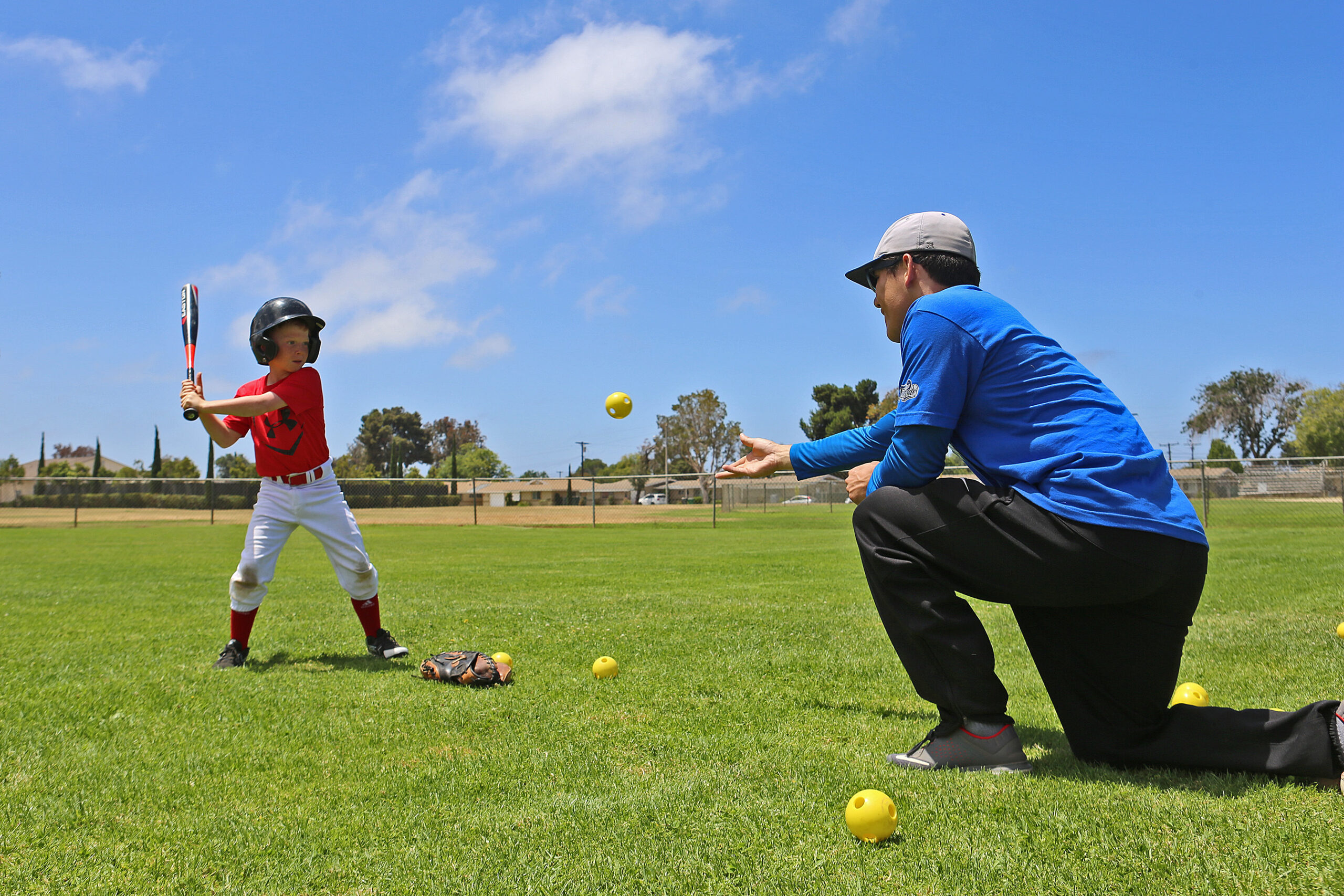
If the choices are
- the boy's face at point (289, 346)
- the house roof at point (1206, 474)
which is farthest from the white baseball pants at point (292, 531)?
the house roof at point (1206, 474)

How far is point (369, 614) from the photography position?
579cm

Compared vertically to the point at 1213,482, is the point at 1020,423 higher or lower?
higher

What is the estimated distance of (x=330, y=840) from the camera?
2.55 m

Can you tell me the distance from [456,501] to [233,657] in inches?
1091

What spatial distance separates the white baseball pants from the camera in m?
5.59

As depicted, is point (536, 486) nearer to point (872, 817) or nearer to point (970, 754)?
point (970, 754)

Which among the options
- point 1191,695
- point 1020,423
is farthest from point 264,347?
point 1191,695

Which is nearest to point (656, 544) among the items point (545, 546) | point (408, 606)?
point (545, 546)

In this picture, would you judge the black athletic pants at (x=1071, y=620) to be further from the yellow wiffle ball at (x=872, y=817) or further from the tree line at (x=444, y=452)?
the tree line at (x=444, y=452)

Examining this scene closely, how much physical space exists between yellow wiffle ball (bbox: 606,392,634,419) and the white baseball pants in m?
2.76

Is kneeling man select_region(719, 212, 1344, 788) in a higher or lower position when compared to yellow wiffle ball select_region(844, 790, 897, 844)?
higher

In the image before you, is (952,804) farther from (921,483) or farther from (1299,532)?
(1299,532)

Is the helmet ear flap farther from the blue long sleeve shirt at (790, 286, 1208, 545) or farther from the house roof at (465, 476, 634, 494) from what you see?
the house roof at (465, 476, 634, 494)

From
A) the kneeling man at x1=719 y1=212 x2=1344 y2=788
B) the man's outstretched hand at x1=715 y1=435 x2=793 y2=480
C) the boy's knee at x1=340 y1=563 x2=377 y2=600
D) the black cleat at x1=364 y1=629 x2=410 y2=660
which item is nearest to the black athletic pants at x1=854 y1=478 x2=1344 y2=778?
the kneeling man at x1=719 y1=212 x2=1344 y2=788
